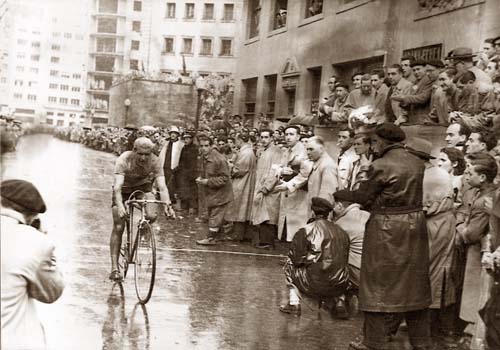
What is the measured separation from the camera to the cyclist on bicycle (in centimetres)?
800

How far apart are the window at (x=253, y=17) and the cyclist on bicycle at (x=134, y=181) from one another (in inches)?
687

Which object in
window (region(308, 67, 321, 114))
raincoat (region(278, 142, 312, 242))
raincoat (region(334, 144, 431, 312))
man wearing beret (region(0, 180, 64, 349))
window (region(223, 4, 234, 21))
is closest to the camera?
man wearing beret (region(0, 180, 64, 349))

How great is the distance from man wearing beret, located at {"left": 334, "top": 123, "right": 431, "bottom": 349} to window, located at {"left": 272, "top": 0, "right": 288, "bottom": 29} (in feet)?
55.7

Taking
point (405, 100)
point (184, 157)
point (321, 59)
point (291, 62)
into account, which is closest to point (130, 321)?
point (405, 100)

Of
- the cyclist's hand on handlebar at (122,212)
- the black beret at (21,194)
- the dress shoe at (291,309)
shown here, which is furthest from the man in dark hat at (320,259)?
the black beret at (21,194)

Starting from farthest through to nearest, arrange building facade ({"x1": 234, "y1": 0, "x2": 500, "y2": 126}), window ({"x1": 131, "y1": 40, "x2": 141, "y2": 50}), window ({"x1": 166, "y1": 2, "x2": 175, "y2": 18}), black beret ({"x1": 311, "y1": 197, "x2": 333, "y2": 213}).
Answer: building facade ({"x1": 234, "y1": 0, "x2": 500, "y2": 126}) → window ({"x1": 166, "y1": 2, "x2": 175, "y2": 18}) → window ({"x1": 131, "y1": 40, "x2": 141, "y2": 50}) → black beret ({"x1": 311, "y1": 197, "x2": 333, "y2": 213})

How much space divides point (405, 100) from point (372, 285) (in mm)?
5577

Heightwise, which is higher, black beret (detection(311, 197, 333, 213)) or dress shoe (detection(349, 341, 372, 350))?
black beret (detection(311, 197, 333, 213))

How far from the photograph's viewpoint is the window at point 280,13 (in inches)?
891

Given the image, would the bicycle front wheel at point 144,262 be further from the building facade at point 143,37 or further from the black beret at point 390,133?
the black beret at point 390,133

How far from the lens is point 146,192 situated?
27.6ft

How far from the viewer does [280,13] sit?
2297 centimetres

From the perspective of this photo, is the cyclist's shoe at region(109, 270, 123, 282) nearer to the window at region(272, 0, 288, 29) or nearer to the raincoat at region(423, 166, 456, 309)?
the raincoat at region(423, 166, 456, 309)

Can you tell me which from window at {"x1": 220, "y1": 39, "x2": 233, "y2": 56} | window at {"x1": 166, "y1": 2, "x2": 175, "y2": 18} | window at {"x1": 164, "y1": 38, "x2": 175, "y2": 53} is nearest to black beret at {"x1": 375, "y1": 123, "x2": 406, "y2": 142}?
window at {"x1": 166, "y1": 2, "x2": 175, "y2": 18}
